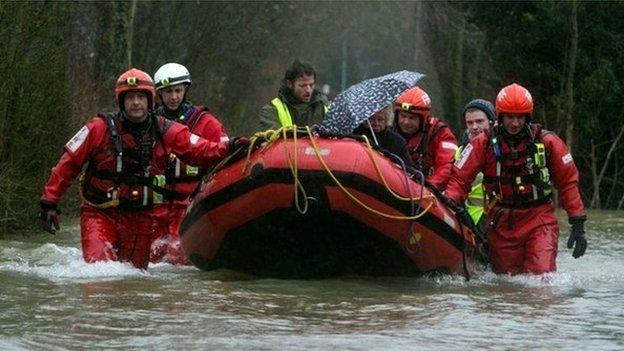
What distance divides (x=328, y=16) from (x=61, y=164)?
2131cm

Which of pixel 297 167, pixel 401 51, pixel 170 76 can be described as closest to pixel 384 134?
pixel 297 167

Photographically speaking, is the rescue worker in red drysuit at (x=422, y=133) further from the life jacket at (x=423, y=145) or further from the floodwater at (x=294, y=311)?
the floodwater at (x=294, y=311)

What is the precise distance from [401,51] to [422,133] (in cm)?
2082

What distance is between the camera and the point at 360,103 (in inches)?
406

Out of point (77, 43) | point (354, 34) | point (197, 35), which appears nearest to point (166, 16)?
point (197, 35)

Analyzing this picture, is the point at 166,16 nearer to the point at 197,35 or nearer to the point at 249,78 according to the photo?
the point at 197,35

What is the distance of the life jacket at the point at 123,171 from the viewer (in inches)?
408

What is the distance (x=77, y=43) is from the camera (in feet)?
71.6

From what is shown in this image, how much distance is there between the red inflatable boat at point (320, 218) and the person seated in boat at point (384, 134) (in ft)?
1.40

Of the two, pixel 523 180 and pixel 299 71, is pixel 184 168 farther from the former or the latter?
pixel 523 180

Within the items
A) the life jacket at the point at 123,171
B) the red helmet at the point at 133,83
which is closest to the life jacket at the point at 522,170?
the life jacket at the point at 123,171

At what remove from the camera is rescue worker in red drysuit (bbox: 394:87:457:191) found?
39.2 ft

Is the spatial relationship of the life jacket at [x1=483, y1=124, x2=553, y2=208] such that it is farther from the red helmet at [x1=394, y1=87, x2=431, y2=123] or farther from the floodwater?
the red helmet at [x1=394, y1=87, x2=431, y2=123]

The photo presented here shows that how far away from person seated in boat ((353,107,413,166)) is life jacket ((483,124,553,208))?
90cm
